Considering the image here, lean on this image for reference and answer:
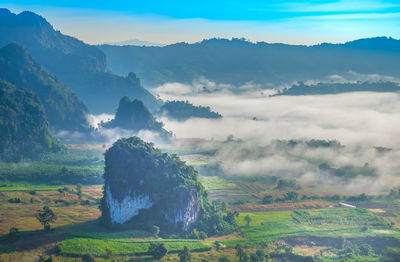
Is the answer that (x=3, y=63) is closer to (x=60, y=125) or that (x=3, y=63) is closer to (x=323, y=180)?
(x=60, y=125)

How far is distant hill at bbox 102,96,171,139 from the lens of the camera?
172000 mm

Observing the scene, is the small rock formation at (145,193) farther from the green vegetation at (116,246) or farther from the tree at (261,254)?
the tree at (261,254)

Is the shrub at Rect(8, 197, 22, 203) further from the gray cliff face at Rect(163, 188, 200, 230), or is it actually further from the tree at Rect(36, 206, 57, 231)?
the gray cliff face at Rect(163, 188, 200, 230)

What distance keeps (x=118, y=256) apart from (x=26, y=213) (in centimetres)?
3057

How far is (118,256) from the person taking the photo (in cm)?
7319

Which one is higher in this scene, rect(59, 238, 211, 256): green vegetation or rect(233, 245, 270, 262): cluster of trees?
rect(59, 238, 211, 256): green vegetation

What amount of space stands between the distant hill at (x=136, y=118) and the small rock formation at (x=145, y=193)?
79803 millimetres

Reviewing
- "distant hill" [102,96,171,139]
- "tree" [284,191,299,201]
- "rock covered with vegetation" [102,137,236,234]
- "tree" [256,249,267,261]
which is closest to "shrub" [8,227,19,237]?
"rock covered with vegetation" [102,137,236,234]

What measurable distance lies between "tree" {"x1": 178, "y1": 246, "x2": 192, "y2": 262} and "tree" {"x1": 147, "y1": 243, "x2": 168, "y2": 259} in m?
2.54

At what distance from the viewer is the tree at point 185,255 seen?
73669mm

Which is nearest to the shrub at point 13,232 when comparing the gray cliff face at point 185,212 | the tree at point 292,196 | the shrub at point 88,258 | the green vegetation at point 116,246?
the green vegetation at point 116,246

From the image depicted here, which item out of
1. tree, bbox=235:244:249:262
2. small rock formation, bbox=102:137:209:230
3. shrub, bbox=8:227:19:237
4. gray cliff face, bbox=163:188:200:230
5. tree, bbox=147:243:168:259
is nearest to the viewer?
tree, bbox=147:243:168:259

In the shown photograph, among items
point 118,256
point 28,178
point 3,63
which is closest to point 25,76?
point 3,63

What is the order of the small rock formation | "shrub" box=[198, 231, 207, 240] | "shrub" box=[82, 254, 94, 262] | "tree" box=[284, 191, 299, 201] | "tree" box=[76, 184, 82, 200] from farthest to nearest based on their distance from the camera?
"tree" box=[284, 191, 299, 201], "tree" box=[76, 184, 82, 200], the small rock formation, "shrub" box=[198, 231, 207, 240], "shrub" box=[82, 254, 94, 262]
